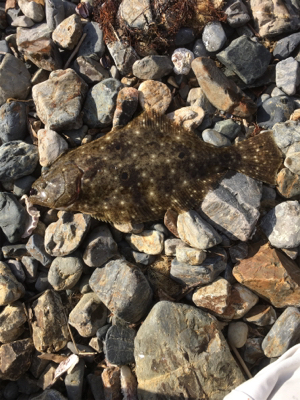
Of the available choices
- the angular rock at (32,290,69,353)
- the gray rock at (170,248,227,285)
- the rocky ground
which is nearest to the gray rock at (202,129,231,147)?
the rocky ground

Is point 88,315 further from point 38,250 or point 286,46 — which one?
point 286,46

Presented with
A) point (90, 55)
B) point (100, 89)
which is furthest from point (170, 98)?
point (90, 55)

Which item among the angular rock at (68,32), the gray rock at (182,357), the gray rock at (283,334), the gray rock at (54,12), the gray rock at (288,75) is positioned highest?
the gray rock at (54,12)

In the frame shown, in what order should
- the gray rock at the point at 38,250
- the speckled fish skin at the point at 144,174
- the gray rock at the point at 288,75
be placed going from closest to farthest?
1. the speckled fish skin at the point at 144,174
2. the gray rock at the point at 38,250
3. the gray rock at the point at 288,75

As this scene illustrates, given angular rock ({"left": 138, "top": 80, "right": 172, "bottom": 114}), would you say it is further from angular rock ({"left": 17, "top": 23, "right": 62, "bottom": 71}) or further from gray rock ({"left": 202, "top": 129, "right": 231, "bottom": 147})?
angular rock ({"left": 17, "top": 23, "right": 62, "bottom": 71})

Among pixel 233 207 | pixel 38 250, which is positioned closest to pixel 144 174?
pixel 233 207

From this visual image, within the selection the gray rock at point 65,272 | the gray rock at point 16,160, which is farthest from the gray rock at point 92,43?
the gray rock at point 65,272

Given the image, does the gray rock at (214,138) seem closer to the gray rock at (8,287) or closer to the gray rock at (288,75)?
the gray rock at (288,75)
